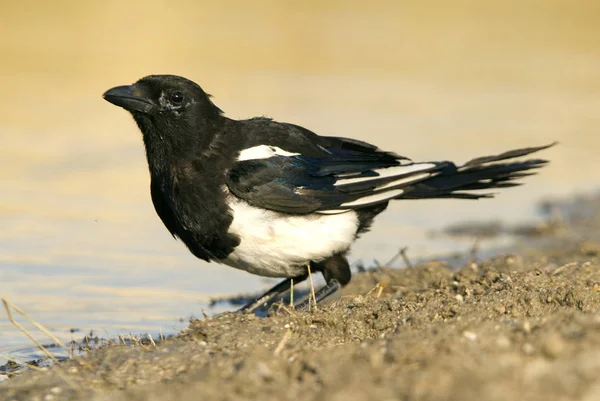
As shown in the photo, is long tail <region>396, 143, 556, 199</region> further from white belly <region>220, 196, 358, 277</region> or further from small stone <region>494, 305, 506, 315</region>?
small stone <region>494, 305, 506, 315</region>

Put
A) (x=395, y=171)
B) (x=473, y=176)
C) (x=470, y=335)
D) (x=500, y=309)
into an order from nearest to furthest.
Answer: (x=470, y=335) → (x=500, y=309) → (x=395, y=171) → (x=473, y=176)

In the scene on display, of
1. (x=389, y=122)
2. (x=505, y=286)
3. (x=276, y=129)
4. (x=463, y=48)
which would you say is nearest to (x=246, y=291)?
(x=276, y=129)

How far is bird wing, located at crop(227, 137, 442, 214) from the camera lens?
571cm

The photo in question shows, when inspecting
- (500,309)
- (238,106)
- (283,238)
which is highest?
(238,106)

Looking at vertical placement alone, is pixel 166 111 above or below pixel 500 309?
above

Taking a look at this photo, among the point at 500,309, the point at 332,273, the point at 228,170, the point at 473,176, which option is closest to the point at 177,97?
the point at 228,170

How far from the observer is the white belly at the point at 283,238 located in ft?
18.5

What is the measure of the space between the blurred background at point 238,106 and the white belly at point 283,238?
2.74ft

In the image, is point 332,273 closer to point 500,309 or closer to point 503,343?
point 500,309

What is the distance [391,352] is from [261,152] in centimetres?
238

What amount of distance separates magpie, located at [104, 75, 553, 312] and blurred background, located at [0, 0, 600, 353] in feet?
2.98

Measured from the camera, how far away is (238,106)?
12.4 m

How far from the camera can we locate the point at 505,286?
546 cm

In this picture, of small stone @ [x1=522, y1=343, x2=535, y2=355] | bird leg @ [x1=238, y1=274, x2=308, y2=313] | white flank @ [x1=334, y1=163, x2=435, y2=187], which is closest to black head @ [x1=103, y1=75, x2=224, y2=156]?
white flank @ [x1=334, y1=163, x2=435, y2=187]
